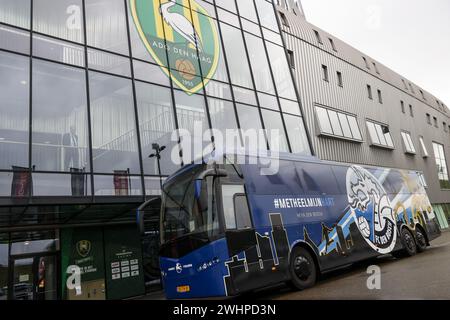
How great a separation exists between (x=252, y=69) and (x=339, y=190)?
27.7ft

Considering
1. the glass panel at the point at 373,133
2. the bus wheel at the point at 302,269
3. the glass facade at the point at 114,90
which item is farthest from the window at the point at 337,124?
the bus wheel at the point at 302,269

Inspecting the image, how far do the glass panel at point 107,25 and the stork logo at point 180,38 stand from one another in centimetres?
64

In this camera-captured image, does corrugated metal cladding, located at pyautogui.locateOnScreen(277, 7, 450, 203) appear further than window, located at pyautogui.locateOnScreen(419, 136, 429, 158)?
No

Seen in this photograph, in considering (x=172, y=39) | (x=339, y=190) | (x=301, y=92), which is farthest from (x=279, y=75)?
(x=339, y=190)

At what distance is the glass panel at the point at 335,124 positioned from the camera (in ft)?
79.9

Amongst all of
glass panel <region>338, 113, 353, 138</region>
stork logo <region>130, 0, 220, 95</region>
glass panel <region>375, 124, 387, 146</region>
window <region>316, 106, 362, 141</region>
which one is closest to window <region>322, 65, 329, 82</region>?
window <region>316, 106, 362, 141</region>

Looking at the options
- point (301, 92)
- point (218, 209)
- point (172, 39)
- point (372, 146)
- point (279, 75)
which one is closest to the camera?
point (218, 209)

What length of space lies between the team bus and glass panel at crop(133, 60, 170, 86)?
5.97m

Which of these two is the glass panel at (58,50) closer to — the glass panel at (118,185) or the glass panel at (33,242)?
the glass panel at (118,185)

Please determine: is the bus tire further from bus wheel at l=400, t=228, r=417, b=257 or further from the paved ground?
the paved ground

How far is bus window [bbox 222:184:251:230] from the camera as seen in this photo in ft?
24.6

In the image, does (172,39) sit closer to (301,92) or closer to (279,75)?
(279,75)

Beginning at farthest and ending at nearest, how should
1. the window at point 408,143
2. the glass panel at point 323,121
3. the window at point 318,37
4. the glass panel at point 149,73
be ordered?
1. the window at point 408,143
2. the window at point 318,37
3. the glass panel at point 323,121
4. the glass panel at point 149,73

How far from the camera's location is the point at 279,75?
744 inches
